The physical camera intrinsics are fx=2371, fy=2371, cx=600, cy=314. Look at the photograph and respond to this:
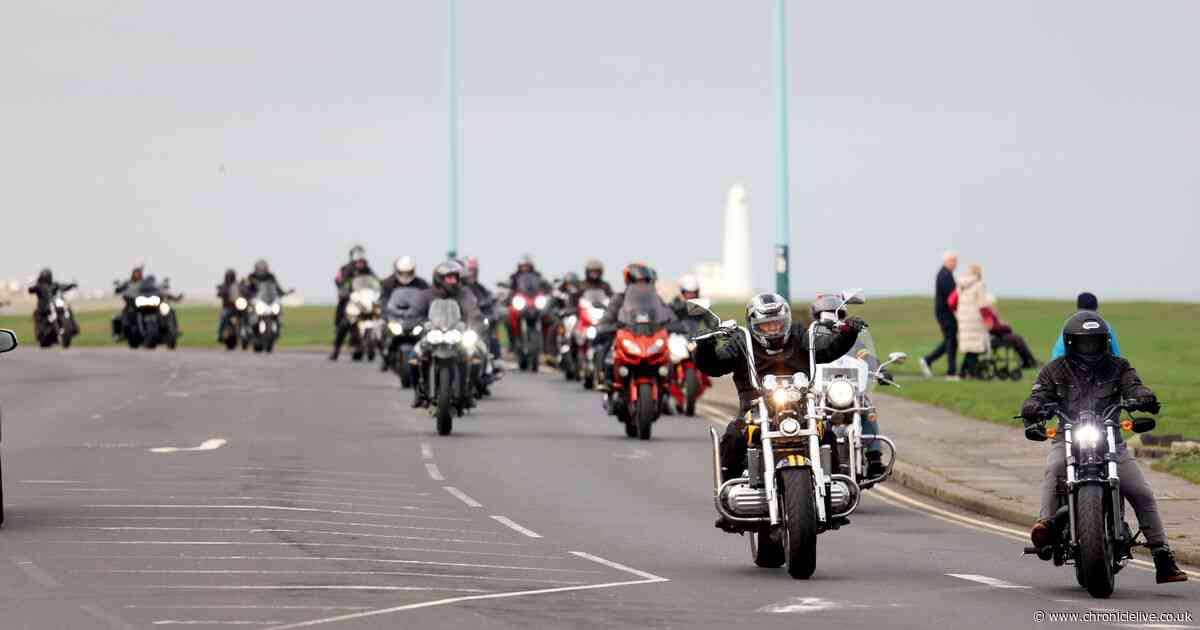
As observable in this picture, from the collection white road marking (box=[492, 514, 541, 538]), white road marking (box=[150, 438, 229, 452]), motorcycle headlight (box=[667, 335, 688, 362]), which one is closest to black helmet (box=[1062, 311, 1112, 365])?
white road marking (box=[492, 514, 541, 538])

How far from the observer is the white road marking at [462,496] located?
800 inches

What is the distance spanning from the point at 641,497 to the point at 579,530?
3370 millimetres

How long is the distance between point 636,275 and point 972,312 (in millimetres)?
9615

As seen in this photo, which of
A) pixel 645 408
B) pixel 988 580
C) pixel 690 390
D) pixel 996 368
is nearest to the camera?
pixel 988 580

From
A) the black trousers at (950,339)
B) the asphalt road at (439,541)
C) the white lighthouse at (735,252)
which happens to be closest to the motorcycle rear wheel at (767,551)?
the asphalt road at (439,541)

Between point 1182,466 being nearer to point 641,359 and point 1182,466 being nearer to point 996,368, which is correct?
point 641,359

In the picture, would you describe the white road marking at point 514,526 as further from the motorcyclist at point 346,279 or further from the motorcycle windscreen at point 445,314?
the motorcyclist at point 346,279

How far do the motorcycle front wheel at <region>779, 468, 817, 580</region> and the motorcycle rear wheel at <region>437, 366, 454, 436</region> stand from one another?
1433cm

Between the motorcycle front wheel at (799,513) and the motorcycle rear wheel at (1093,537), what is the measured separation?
5.34 feet

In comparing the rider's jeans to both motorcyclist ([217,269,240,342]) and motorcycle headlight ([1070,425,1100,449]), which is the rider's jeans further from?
motorcyclist ([217,269,240,342])

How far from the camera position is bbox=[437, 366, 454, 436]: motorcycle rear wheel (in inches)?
1117

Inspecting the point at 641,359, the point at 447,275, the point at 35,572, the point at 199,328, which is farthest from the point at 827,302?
the point at 199,328

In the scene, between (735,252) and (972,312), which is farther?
(735,252)

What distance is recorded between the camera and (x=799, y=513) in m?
14.1
